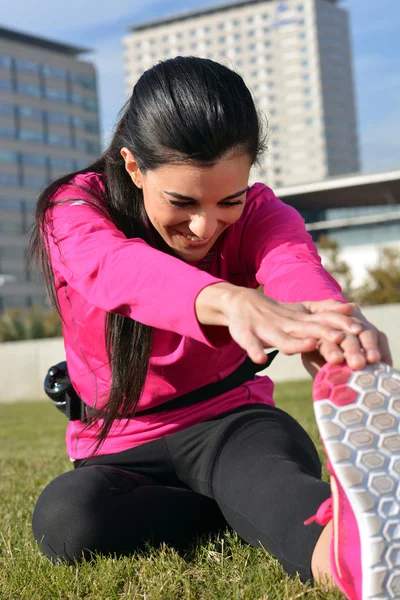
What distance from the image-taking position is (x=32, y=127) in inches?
3563

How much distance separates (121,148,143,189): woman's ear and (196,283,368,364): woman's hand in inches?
30.4

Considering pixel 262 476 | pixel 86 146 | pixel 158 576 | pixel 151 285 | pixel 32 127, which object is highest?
pixel 32 127

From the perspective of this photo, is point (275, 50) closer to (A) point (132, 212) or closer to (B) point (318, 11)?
(B) point (318, 11)

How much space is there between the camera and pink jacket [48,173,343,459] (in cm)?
193

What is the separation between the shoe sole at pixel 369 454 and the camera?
161cm

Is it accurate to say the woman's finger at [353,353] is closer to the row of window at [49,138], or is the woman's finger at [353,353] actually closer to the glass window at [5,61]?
the row of window at [49,138]

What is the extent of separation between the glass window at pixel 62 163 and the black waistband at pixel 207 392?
299 ft

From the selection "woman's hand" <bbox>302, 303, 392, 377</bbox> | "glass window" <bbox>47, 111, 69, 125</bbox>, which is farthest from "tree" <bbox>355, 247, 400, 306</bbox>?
"glass window" <bbox>47, 111, 69, 125</bbox>

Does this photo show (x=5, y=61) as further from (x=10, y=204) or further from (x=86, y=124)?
(x=10, y=204)

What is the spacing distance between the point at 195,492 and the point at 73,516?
423 millimetres

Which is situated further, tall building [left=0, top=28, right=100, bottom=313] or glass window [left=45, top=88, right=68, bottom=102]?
glass window [left=45, top=88, right=68, bottom=102]

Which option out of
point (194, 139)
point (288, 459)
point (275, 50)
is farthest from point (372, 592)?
point (275, 50)

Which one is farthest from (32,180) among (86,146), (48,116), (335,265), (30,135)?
(335,265)

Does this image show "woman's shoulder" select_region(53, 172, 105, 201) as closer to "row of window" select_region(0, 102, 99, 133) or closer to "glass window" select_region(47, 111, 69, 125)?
"row of window" select_region(0, 102, 99, 133)
